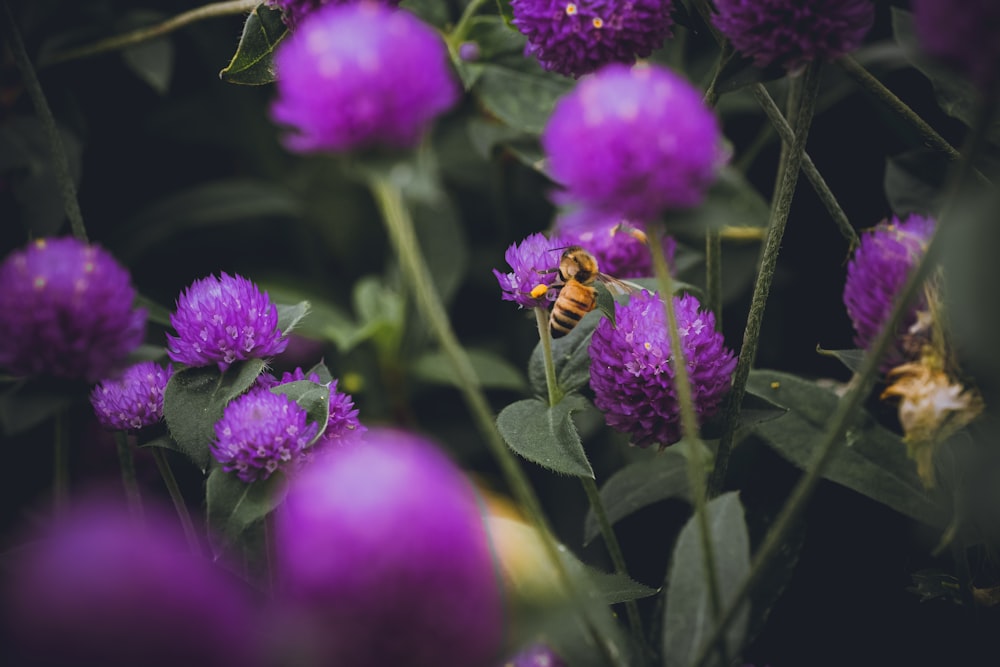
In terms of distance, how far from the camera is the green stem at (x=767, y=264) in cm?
56

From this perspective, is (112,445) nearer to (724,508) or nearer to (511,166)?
(511,166)

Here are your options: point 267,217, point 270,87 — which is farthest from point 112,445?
point 270,87

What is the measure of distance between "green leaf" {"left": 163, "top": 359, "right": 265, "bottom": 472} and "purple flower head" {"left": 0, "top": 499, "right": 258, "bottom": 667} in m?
0.22

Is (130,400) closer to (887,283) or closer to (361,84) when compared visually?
(361,84)

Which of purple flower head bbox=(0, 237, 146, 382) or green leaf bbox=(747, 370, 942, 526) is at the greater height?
purple flower head bbox=(0, 237, 146, 382)

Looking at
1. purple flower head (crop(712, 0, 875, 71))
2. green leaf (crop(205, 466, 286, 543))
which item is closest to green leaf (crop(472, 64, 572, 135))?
purple flower head (crop(712, 0, 875, 71))

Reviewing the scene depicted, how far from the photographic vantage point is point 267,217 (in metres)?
1.48

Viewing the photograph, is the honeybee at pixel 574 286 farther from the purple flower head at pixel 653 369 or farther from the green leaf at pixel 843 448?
the green leaf at pixel 843 448

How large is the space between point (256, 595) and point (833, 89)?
0.85m

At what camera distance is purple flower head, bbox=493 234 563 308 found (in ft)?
2.19

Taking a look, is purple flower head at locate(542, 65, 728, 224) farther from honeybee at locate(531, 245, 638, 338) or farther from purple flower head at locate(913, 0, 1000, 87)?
honeybee at locate(531, 245, 638, 338)

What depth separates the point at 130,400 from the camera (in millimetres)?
624

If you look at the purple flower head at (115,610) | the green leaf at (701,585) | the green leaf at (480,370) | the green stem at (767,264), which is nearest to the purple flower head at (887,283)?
the green stem at (767,264)

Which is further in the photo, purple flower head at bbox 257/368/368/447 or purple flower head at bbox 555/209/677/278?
purple flower head at bbox 555/209/677/278
